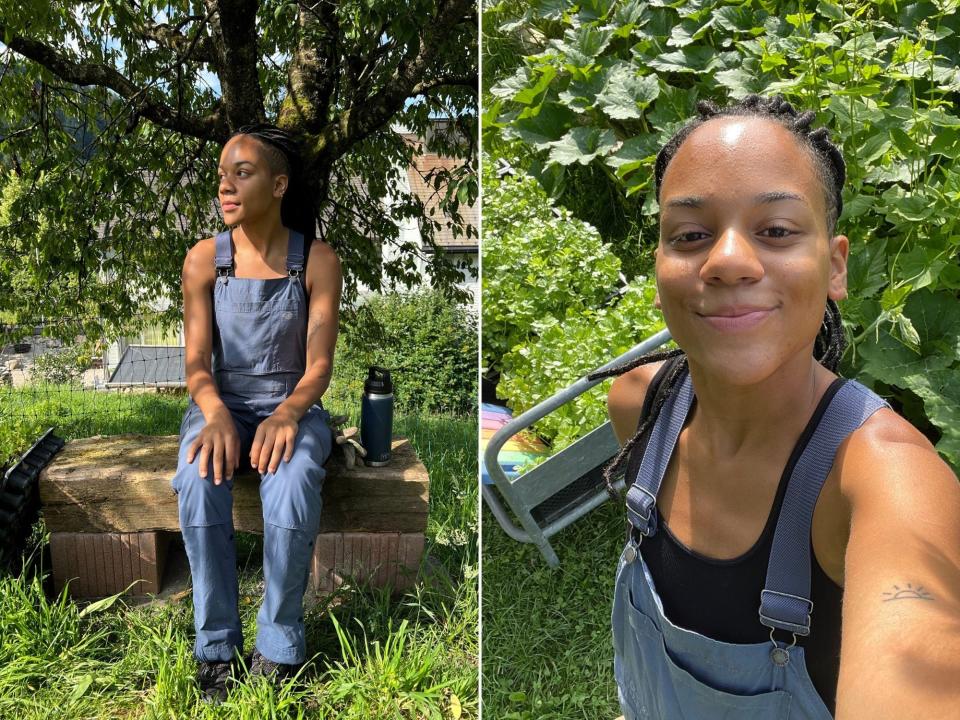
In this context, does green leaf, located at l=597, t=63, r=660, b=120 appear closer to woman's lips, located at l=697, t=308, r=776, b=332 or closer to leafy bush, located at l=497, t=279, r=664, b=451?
leafy bush, located at l=497, t=279, r=664, b=451

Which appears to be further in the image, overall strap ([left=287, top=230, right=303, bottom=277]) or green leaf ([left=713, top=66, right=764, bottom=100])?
overall strap ([left=287, top=230, right=303, bottom=277])

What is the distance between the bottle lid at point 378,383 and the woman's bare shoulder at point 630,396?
5.07ft

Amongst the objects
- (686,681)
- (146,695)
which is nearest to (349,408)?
(146,695)

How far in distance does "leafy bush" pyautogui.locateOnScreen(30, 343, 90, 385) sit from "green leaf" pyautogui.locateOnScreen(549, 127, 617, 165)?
545 cm

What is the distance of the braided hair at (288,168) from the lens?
254 cm

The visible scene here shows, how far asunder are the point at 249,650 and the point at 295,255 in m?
1.16

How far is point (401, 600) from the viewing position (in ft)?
8.90

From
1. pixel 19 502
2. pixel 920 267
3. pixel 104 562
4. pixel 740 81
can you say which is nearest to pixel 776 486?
pixel 920 267

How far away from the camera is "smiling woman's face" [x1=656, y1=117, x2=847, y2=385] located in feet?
2.97

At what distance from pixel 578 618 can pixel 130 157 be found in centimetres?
359

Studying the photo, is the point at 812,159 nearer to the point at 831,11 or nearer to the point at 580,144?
the point at 831,11

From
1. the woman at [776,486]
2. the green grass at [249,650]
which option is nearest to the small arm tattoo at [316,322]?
the green grass at [249,650]

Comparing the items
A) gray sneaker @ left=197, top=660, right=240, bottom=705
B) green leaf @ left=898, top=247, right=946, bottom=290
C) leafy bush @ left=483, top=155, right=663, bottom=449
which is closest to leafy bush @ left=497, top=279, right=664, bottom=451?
leafy bush @ left=483, top=155, right=663, bottom=449

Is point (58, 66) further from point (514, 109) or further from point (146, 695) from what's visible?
point (146, 695)
